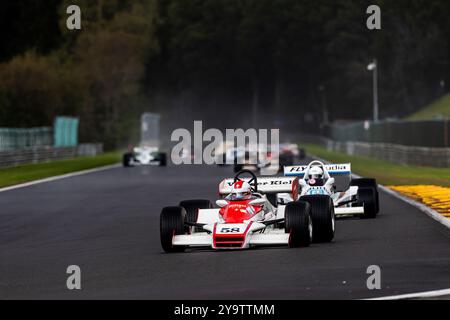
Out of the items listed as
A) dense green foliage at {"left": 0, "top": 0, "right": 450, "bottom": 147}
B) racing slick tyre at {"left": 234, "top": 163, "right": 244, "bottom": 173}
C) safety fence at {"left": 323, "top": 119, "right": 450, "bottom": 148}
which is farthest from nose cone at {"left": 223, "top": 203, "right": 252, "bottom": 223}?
dense green foliage at {"left": 0, "top": 0, "right": 450, "bottom": 147}

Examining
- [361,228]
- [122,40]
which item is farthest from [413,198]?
[122,40]

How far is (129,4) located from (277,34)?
40968mm

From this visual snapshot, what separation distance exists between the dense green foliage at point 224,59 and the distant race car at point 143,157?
24494 millimetres

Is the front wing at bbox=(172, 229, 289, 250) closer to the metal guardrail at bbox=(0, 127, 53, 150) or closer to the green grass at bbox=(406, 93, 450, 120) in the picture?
the metal guardrail at bbox=(0, 127, 53, 150)

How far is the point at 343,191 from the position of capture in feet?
76.8

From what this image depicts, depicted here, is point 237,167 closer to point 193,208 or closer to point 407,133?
point 407,133

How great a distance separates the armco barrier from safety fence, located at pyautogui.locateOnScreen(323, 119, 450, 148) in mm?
18693

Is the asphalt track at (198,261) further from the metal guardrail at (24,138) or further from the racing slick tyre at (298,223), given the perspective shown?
the metal guardrail at (24,138)

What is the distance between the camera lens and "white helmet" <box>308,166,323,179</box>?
2166 centimetres

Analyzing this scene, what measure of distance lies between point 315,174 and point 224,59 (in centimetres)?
15243

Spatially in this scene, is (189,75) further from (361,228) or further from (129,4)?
(361,228)

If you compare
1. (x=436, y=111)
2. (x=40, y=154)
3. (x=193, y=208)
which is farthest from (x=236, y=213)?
(x=436, y=111)

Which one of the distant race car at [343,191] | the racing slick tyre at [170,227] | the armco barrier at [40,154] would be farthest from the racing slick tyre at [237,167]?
the racing slick tyre at [170,227]
